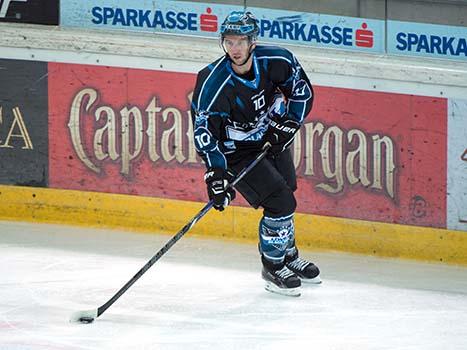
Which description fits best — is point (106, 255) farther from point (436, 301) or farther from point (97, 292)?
point (436, 301)

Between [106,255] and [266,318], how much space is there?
134cm

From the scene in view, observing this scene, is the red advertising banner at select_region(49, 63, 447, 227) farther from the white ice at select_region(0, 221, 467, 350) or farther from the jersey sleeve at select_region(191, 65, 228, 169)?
the jersey sleeve at select_region(191, 65, 228, 169)

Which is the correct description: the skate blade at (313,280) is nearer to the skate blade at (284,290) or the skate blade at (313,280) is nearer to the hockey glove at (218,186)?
the skate blade at (284,290)

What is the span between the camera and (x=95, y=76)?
683 centimetres

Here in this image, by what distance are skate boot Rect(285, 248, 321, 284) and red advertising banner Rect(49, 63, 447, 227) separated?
0.68 meters

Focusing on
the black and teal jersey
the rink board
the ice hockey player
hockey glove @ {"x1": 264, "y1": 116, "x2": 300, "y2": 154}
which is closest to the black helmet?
the ice hockey player

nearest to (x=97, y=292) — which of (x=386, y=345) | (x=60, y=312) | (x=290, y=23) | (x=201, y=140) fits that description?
(x=60, y=312)

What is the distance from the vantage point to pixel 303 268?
5.83 meters

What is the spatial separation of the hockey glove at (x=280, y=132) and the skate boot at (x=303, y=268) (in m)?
0.58

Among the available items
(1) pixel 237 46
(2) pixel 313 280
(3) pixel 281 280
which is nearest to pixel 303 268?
(2) pixel 313 280

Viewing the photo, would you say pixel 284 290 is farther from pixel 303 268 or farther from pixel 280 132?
pixel 280 132

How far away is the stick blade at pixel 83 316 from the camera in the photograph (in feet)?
16.8

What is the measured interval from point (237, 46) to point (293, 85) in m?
0.39

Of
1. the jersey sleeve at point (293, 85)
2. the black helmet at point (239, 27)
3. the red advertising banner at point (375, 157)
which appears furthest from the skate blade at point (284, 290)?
the black helmet at point (239, 27)
